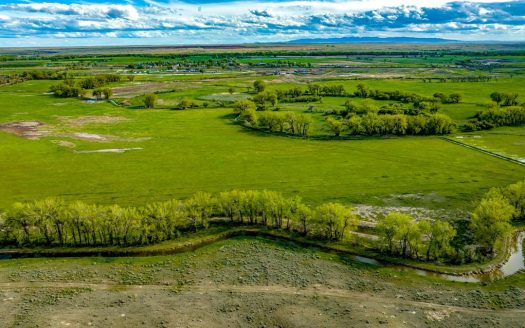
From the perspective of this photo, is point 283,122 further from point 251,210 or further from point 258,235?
point 258,235

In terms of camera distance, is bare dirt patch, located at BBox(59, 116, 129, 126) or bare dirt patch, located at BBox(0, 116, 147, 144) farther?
bare dirt patch, located at BBox(59, 116, 129, 126)

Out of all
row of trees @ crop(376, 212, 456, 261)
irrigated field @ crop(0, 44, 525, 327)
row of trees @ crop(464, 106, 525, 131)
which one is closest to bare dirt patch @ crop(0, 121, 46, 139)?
irrigated field @ crop(0, 44, 525, 327)

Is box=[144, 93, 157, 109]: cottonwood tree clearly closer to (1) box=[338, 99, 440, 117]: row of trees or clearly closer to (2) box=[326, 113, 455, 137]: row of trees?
(1) box=[338, 99, 440, 117]: row of trees

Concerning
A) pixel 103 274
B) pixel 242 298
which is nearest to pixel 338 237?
pixel 242 298

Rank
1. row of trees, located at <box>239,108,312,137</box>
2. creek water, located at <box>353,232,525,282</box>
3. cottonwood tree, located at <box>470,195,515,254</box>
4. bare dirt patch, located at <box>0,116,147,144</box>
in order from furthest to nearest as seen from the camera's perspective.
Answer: row of trees, located at <box>239,108,312,137</box> → bare dirt patch, located at <box>0,116,147,144</box> → cottonwood tree, located at <box>470,195,515,254</box> → creek water, located at <box>353,232,525,282</box>

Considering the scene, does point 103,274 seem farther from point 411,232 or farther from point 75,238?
point 411,232

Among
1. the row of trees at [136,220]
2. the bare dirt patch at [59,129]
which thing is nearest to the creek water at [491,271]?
the row of trees at [136,220]

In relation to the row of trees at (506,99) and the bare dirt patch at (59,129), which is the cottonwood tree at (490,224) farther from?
the row of trees at (506,99)
